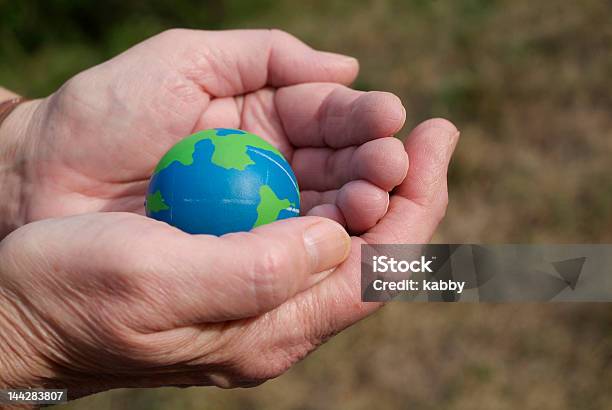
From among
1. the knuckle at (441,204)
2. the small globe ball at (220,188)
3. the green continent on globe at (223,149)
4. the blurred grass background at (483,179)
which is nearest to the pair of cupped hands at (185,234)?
the knuckle at (441,204)

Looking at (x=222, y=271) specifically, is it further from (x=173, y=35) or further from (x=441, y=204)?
(x=173, y=35)

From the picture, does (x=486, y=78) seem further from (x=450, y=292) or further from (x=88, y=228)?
(x=88, y=228)

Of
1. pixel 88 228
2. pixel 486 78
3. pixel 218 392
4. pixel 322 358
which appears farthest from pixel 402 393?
pixel 486 78

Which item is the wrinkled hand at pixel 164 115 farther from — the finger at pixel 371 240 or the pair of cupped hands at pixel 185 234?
the finger at pixel 371 240

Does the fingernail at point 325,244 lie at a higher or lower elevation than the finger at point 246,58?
lower

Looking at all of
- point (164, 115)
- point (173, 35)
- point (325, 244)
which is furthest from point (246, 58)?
point (325, 244)
